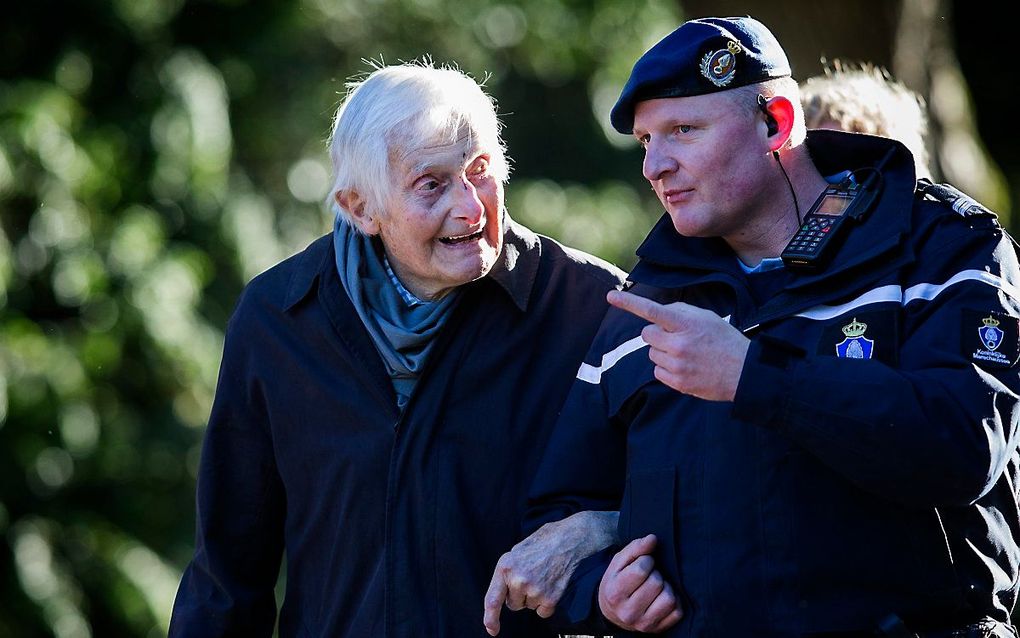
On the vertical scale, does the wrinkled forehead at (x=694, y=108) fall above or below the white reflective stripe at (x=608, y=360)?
above

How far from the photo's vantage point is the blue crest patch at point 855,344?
2.69 metres

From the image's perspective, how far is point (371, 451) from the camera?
11.4 feet

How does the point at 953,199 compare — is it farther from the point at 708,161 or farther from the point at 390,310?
the point at 390,310

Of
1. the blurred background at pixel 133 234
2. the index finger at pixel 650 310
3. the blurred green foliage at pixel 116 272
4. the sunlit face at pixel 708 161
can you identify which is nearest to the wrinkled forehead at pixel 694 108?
the sunlit face at pixel 708 161

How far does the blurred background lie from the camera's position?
21.6 ft

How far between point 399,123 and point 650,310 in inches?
42.5

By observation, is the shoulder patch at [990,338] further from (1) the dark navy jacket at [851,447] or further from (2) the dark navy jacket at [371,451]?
(2) the dark navy jacket at [371,451]

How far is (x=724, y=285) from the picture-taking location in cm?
298

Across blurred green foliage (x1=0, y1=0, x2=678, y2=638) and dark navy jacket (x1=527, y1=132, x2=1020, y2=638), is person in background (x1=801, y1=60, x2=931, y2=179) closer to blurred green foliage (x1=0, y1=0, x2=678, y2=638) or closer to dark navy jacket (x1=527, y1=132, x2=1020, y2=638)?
dark navy jacket (x1=527, y1=132, x2=1020, y2=638)

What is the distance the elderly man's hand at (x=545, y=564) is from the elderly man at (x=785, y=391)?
55mm

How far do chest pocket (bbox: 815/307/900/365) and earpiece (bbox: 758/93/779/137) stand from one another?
49 cm

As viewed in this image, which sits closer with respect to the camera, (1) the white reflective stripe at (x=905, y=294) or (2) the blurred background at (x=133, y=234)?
(1) the white reflective stripe at (x=905, y=294)

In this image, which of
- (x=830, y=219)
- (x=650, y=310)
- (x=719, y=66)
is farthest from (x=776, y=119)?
(x=650, y=310)

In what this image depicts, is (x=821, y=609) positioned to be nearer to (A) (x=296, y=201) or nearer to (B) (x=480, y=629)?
(B) (x=480, y=629)
